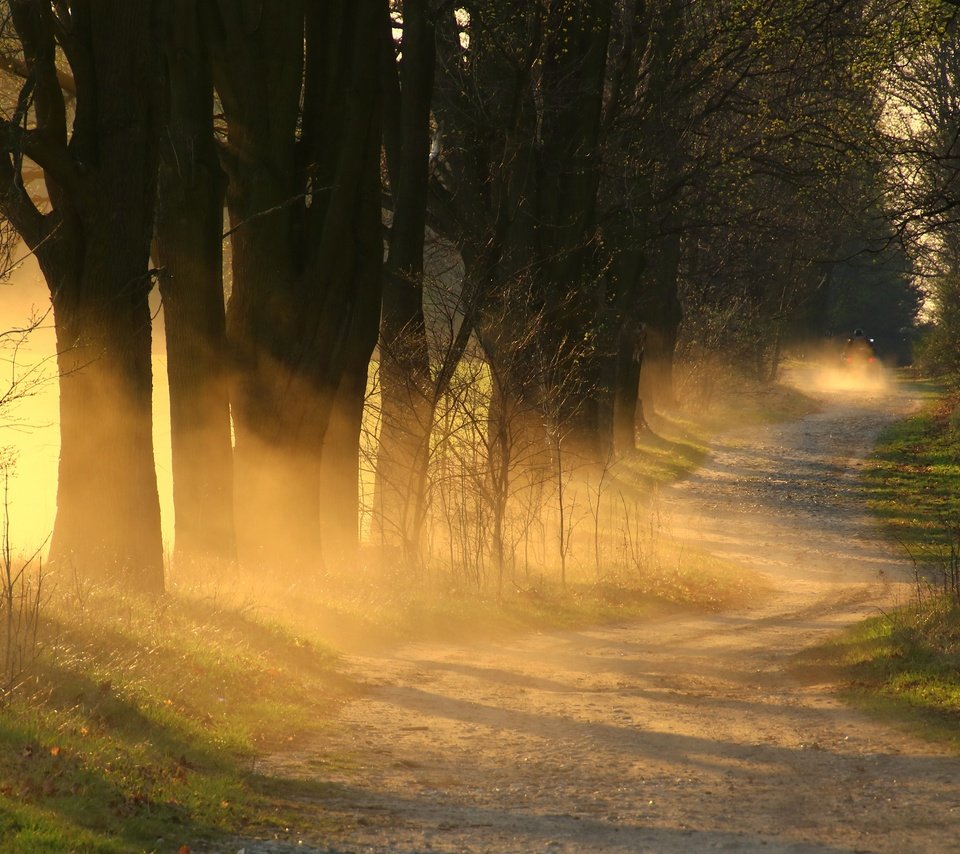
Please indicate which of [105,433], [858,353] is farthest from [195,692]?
[858,353]

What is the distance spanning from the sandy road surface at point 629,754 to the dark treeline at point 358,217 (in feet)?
9.08

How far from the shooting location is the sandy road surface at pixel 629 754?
7453mm

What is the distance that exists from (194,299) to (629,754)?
6.70 m

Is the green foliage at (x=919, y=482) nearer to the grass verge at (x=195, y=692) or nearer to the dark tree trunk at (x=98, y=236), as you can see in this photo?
the grass verge at (x=195, y=692)

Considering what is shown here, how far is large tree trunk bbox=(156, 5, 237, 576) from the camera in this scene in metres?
13.6

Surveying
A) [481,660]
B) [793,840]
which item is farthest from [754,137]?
[793,840]

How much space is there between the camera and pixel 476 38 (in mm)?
21391

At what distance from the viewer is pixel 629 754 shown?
951cm

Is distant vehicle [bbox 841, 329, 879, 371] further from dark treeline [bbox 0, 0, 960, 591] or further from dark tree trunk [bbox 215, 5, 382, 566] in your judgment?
dark tree trunk [bbox 215, 5, 382, 566]

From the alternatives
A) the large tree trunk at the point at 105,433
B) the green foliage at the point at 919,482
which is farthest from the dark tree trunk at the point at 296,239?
the green foliage at the point at 919,482

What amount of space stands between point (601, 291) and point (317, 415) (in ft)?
37.8

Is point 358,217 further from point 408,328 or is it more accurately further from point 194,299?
point 194,299

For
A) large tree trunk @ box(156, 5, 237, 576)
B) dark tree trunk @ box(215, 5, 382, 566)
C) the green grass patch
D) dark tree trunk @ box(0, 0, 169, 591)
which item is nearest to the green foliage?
dark tree trunk @ box(215, 5, 382, 566)

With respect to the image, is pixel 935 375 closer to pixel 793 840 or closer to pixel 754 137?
pixel 754 137
